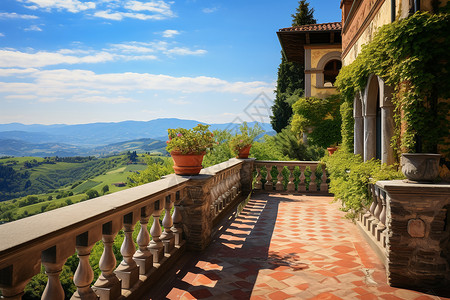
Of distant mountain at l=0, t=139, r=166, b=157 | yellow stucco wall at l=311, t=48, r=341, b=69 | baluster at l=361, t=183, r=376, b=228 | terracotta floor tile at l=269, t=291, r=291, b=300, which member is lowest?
distant mountain at l=0, t=139, r=166, b=157

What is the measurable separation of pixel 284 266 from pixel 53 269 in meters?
2.64

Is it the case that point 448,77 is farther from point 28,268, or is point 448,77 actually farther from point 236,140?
point 236,140

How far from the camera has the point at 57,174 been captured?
231 ft

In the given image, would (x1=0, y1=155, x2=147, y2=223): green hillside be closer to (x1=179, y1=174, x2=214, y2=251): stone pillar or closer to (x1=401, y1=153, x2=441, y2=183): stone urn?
(x1=179, y1=174, x2=214, y2=251): stone pillar

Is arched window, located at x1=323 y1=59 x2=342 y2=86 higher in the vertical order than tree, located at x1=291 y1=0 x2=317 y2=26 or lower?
lower

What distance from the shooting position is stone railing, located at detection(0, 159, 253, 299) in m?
1.64

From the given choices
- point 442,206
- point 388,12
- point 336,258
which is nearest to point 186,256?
point 336,258

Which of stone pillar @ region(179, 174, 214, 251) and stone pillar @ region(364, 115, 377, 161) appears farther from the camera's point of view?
stone pillar @ region(364, 115, 377, 161)

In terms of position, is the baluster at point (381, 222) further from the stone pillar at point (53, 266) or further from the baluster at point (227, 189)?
the stone pillar at point (53, 266)

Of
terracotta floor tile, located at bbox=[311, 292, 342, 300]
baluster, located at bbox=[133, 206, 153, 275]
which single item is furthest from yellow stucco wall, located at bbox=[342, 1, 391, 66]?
baluster, located at bbox=[133, 206, 153, 275]

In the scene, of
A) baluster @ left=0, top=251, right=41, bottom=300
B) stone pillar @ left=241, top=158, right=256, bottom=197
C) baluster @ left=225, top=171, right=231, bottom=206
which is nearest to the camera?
baluster @ left=0, top=251, right=41, bottom=300

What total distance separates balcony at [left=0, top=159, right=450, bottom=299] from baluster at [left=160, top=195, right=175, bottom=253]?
1cm

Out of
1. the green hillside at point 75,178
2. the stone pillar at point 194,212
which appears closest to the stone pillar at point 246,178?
the stone pillar at point 194,212

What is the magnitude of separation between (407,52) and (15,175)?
223ft
